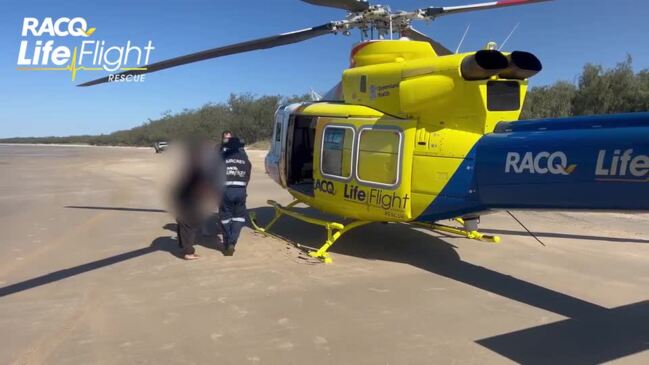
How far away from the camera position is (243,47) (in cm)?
713

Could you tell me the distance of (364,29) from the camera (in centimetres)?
734

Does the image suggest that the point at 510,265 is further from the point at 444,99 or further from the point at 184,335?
the point at 184,335

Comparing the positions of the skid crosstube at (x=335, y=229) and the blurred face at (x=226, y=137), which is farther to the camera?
the blurred face at (x=226, y=137)

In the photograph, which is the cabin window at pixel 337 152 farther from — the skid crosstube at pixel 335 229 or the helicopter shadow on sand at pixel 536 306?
the helicopter shadow on sand at pixel 536 306

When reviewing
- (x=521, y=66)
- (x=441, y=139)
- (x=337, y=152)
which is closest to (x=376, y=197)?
(x=337, y=152)

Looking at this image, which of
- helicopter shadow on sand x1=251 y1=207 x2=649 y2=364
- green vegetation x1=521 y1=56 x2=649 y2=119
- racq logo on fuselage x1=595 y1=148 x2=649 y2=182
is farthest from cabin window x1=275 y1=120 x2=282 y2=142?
green vegetation x1=521 y1=56 x2=649 y2=119

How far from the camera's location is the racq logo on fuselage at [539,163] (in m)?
4.39

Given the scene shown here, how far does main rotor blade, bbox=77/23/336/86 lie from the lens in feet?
23.1

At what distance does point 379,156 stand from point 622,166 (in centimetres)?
275

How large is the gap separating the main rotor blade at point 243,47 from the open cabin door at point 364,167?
1439mm

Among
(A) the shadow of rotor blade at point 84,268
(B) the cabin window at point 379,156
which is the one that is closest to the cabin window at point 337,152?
(B) the cabin window at point 379,156

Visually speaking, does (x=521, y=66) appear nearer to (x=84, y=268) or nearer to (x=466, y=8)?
(x=466, y=8)

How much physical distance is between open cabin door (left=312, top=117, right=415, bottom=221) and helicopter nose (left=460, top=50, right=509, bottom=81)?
936 mm

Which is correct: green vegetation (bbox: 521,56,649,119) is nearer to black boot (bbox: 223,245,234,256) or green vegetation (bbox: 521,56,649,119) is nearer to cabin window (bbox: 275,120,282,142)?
cabin window (bbox: 275,120,282,142)
